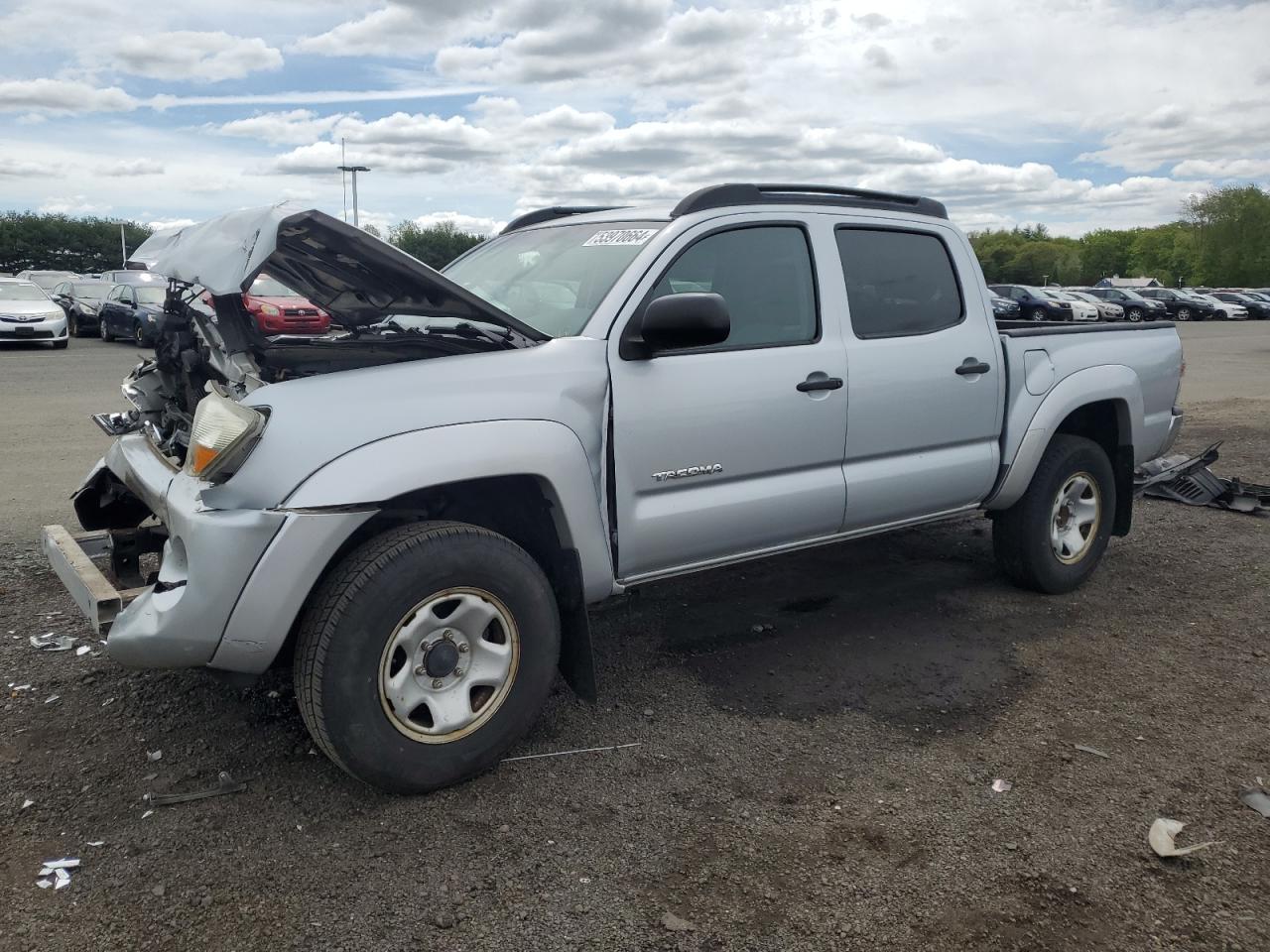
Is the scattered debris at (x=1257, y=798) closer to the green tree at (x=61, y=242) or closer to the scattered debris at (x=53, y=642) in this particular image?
the scattered debris at (x=53, y=642)

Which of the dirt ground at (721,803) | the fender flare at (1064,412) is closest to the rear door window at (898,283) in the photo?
the fender flare at (1064,412)

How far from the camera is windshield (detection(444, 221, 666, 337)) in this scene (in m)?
3.85

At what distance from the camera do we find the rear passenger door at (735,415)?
365 centimetres

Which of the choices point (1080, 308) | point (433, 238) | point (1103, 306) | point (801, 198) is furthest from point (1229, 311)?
point (801, 198)

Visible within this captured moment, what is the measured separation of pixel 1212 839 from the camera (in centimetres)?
310

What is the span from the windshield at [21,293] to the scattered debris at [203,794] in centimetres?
2149

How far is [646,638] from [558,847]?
174 centimetres

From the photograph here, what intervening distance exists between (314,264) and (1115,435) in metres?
4.23

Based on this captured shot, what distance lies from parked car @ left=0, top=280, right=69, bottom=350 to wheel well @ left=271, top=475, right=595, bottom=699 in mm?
20658

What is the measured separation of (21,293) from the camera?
21.5 metres

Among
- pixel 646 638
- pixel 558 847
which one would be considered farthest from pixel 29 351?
pixel 558 847

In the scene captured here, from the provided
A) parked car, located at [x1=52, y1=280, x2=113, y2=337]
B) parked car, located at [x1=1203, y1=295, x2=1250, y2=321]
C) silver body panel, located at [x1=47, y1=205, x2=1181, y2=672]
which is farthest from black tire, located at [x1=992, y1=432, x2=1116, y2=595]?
parked car, located at [x1=1203, y1=295, x2=1250, y2=321]

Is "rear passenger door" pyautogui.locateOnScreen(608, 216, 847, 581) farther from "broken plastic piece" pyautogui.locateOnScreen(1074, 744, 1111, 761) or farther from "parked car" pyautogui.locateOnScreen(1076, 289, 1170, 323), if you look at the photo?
"parked car" pyautogui.locateOnScreen(1076, 289, 1170, 323)

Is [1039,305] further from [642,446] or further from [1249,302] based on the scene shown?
[642,446]
